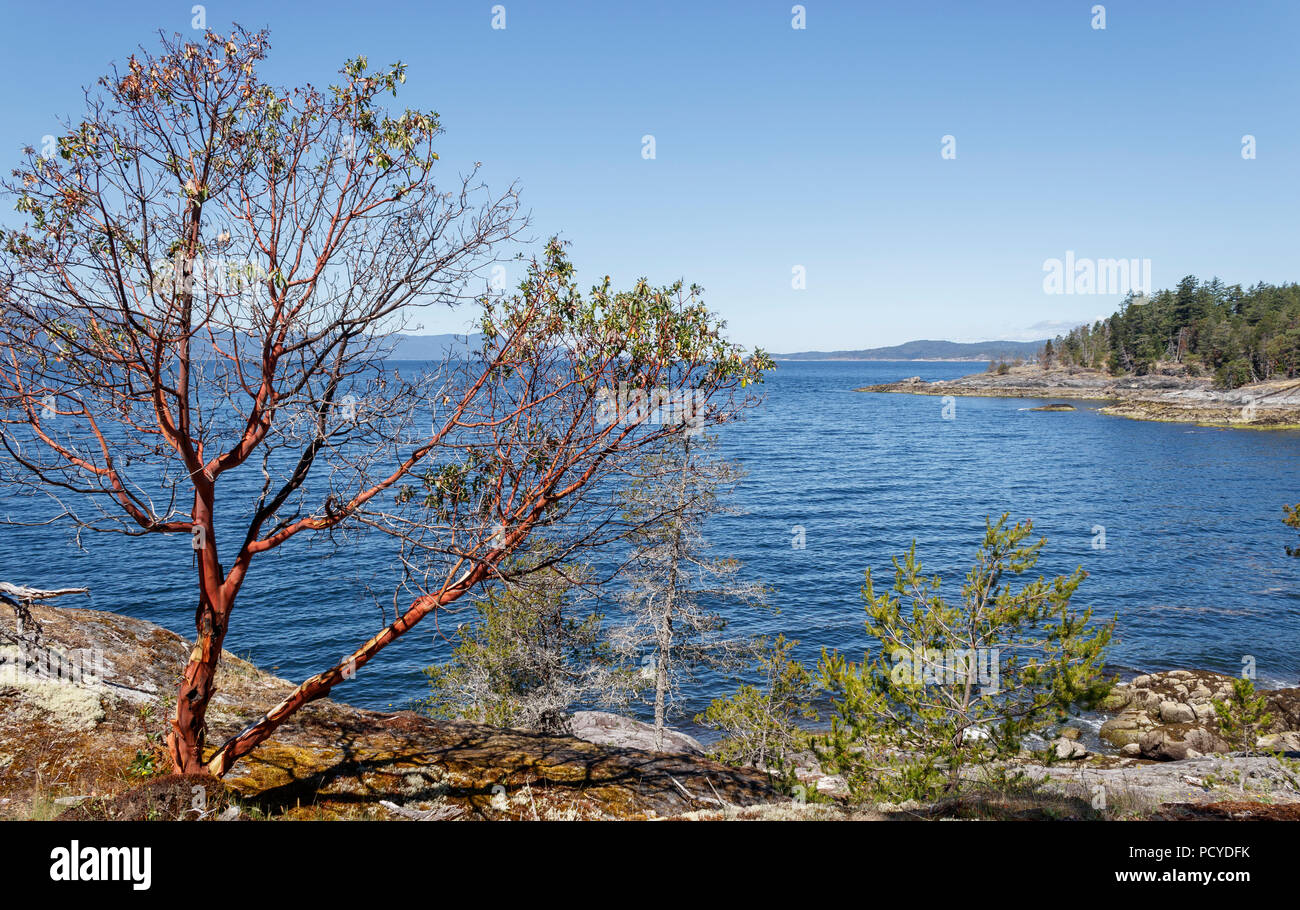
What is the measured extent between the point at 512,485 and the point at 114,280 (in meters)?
4.64

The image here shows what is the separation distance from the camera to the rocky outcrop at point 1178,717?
2433 centimetres

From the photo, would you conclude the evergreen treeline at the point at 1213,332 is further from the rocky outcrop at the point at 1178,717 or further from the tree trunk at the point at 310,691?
the tree trunk at the point at 310,691

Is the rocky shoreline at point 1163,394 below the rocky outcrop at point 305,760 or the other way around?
the other way around

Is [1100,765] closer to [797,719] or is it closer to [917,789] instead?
[797,719]

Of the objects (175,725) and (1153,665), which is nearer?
(175,725)

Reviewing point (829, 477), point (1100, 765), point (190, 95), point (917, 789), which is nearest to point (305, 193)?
point (190, 95)

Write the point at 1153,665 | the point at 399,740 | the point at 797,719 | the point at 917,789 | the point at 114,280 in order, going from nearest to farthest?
1. the point at 114,280
2. the point at 399,740
3. the point at 917,789
4. the point at 797,719
5. the point at 1153,665

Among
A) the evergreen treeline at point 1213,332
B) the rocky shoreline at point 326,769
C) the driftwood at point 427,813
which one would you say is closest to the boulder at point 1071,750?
the rocky shoreline at point 326,769

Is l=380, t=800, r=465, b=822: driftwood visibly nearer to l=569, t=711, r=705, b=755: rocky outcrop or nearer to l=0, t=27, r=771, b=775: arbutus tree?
l=0, t=27, r=771, b=775: arbutus tree

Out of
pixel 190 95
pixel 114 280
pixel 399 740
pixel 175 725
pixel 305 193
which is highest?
pixel 190 95

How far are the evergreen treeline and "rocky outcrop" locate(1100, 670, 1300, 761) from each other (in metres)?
106

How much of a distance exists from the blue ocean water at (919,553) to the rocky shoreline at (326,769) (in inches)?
201
